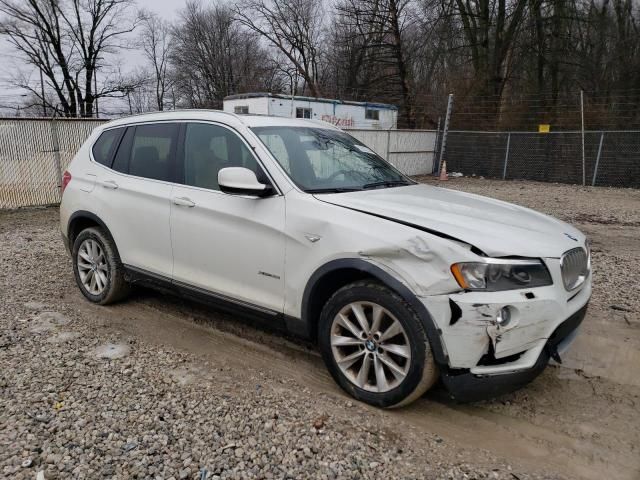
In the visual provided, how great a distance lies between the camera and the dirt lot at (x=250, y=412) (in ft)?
8.36

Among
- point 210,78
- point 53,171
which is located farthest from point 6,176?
point 210,78

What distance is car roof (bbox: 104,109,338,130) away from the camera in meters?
3.81

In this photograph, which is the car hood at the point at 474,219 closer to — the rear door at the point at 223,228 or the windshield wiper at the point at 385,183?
the windshield wiper at the point at 385,183

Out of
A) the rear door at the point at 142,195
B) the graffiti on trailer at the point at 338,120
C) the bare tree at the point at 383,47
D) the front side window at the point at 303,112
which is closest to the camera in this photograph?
the rear door at the point at 142,195

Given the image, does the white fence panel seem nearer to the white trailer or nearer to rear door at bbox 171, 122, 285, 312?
the white trailer

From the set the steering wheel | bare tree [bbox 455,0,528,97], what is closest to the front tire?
the steering wheel

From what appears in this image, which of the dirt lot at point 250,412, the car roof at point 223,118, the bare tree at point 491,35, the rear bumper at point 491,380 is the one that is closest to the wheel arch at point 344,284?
the rear bumper at point 491,380

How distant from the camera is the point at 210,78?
4431 centimetres

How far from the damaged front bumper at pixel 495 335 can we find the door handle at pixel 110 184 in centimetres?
305

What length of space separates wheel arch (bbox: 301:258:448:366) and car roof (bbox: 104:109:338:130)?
54.7 inches

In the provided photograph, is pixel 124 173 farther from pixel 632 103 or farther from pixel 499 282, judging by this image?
pixel 632 103

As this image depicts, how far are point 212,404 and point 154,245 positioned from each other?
5.18ft

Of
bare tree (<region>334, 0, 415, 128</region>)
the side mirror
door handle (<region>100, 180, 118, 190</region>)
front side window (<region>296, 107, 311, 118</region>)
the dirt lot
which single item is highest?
bare tree (<region>334, 0, 415, 128</region>)

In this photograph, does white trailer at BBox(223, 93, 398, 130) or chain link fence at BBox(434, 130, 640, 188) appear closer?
chain link fence at BBox(434, 130, 640, 188)
